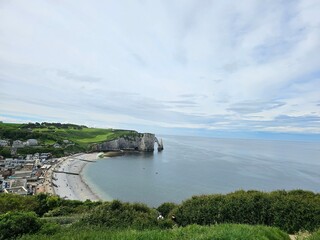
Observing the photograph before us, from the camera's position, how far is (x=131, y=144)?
108938 millimetres

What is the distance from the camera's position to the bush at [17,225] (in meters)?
7.82

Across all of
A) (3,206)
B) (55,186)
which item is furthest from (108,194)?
(3,206)

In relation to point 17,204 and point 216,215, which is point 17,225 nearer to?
point 216,215

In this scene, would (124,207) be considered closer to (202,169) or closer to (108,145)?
(202,169)

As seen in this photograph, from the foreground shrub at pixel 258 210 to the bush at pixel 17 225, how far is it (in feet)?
25.9

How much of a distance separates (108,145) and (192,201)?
300ft

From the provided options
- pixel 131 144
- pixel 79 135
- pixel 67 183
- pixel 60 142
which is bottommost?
pixel 67 183

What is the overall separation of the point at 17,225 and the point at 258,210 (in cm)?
1144

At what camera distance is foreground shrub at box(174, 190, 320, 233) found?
1197cm

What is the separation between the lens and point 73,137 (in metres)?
110

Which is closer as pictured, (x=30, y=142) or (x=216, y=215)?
(x=216, y=215)

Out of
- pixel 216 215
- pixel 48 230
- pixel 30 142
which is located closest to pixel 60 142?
pixel 30 142

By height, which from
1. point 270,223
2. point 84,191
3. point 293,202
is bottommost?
point 84,191

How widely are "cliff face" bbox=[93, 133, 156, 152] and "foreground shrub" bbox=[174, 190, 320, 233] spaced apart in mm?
89000
